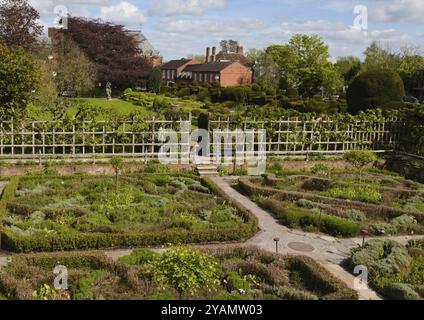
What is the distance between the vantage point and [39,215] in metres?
12.8

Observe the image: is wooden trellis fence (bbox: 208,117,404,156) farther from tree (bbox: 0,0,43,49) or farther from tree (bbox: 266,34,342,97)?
tree (bbox: 266,34,342,97)

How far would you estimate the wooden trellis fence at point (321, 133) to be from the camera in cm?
2117

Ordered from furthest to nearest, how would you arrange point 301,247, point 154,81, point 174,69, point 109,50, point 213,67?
point 174,69
point 213,67
point 154,81
point 109,50
point 301,247

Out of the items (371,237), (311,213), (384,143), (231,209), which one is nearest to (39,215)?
(231,209)

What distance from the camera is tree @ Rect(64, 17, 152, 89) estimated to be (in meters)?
51.4

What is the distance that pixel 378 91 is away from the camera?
25688mm

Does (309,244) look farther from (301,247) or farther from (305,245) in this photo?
(301,247)

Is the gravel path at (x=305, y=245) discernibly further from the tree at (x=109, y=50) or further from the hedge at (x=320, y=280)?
the tree at (x=109, y=50)

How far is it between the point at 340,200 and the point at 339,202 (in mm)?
108

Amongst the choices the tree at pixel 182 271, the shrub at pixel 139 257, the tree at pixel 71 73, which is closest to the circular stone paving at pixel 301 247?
the shrub at pixel 139 257

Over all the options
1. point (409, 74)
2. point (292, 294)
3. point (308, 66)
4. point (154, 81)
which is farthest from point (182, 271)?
point (409, 74)

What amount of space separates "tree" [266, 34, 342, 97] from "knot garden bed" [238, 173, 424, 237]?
131 feet

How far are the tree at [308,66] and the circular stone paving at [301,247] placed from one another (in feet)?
151

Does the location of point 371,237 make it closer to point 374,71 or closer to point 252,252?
point 252,252
